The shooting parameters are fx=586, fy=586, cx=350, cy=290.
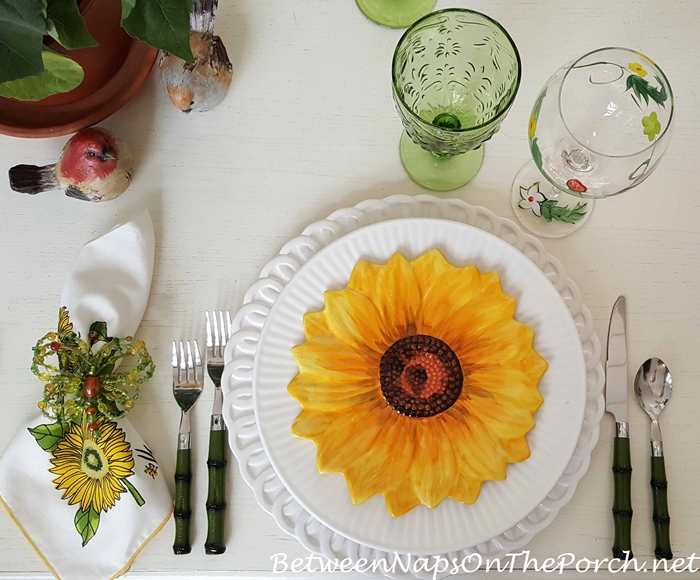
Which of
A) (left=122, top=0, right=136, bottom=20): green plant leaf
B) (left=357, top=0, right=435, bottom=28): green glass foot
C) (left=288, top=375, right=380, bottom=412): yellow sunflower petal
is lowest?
(left=288, top=375, right=380, bottom=412): yellow sunflower petal

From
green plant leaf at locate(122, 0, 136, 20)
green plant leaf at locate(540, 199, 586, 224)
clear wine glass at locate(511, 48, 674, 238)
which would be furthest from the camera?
green plant leaf at locate(540, 199, 586, 224)

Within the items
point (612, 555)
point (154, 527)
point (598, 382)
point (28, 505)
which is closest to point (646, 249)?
point (598, 382)

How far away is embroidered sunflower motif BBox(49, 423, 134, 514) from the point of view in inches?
→ 24.0

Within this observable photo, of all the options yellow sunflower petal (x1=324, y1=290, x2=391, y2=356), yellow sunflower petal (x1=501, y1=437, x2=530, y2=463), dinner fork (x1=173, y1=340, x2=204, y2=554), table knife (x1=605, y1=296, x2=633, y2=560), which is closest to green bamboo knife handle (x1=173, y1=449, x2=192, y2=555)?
dinner fork (x1=173, y1=340, x2=204, y2=554)

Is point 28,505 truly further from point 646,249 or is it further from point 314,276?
point 646,249

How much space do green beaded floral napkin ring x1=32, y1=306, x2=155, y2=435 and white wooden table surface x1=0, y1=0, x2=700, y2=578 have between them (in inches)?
1.7

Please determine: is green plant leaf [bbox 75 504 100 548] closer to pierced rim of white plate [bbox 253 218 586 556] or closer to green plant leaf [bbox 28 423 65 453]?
green plant leaf [bbox 28 423 65 453]

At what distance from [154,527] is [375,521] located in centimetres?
23

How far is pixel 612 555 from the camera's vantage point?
0.62 meters

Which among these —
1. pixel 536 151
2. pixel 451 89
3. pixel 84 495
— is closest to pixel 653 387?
pixel 536 151

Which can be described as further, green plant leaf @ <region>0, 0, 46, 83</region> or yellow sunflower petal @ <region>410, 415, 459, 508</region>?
yellow sunflower petal @ <region>410, 415, 459, 508</region>

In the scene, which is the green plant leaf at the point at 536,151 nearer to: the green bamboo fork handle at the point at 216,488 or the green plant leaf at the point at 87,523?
the green bamboo fork handle at the point at 216,488

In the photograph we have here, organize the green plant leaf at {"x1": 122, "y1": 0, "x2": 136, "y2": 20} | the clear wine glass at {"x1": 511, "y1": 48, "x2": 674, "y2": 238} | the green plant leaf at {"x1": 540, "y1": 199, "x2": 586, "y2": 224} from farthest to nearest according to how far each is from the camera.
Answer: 1. the green plant leaf at {"x1": 540, "y1": 199, "x2": 586, "y2": 224}
2. the clear wine glass at {"x1": 511, "y1": 48, "x2": 674, "y2": 238}
3. the green plant leaf at {"x1": 122, "y1": 0, "x2": 136, "y2": 20}

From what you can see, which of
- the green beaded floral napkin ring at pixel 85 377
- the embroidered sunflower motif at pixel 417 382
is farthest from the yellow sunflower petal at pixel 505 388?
the green beaded floral napkin ring at pixel 85 377
